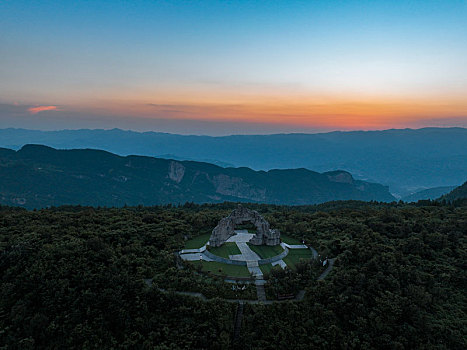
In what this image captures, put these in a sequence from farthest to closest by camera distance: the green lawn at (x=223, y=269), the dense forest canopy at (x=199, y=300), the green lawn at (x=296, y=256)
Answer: the green lawn at (x=296, y=256)
the green lawn at (x=223, y=269)
the dense forest canopy at (x=199, y=300)

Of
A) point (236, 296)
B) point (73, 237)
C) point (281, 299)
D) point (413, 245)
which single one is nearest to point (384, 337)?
point (281, 299)

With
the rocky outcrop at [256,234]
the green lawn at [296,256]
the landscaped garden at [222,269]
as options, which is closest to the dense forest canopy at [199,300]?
the landscaped garden at [222,269]

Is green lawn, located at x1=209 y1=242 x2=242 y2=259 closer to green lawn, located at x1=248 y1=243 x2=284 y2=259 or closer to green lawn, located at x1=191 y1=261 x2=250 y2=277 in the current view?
green lawn, located at x1=191 y1=261 x2=250 y2=277

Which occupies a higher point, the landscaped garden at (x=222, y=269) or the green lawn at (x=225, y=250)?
the green lawn at (x=225, y=250)

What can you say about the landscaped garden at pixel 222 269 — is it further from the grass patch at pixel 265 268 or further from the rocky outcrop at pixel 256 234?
the rocky outcrop at pixel 256 234

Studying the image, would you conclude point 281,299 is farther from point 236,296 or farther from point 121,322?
point 121,322

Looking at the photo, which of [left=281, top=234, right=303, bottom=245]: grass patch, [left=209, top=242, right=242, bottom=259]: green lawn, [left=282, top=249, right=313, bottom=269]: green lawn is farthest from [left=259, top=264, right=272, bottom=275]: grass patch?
[left=281, top=234, right=303, bottom=245]: grass patch

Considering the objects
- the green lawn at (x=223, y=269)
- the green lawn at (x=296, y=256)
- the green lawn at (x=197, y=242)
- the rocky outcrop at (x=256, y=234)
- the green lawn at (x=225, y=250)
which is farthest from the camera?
the green lawn at (x=197, y=242)
